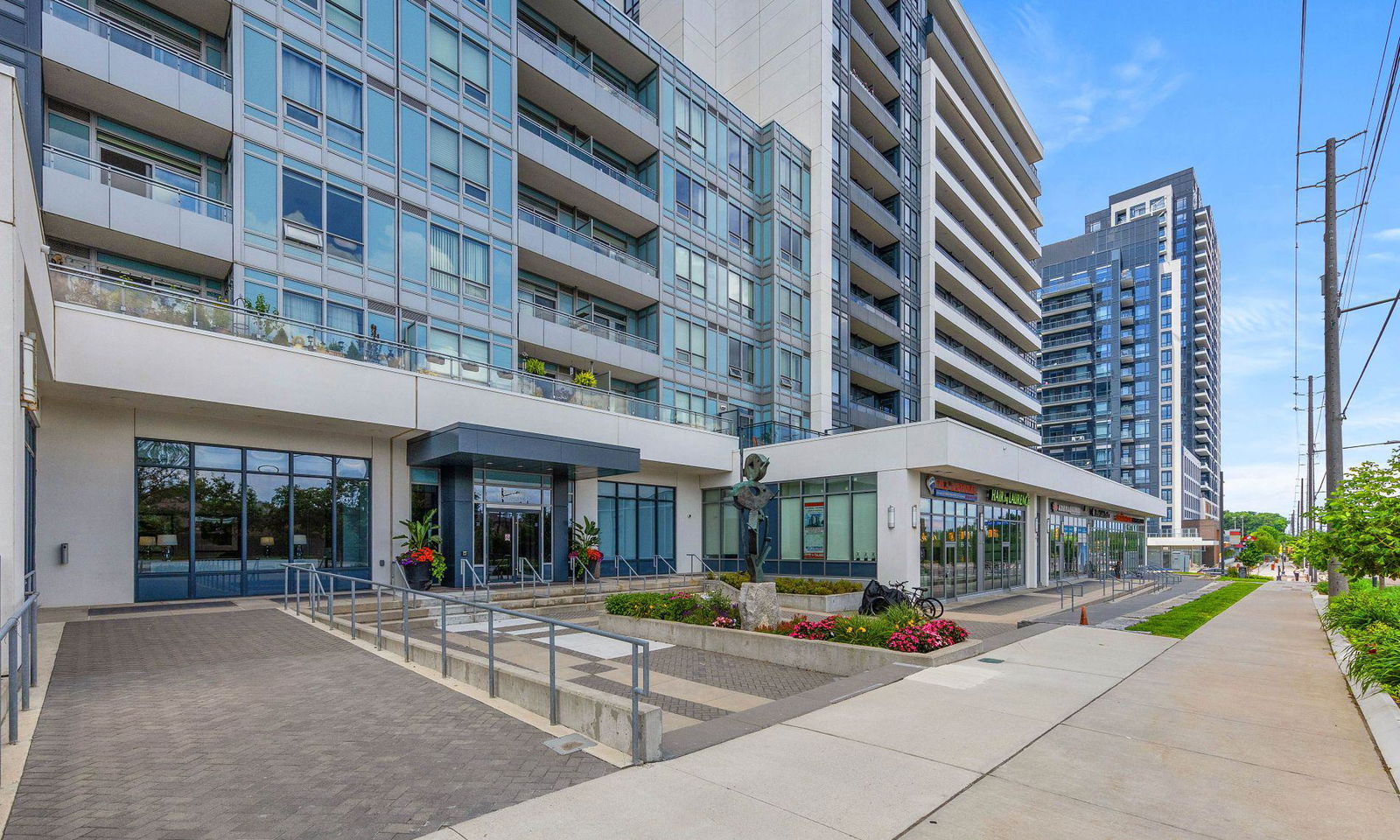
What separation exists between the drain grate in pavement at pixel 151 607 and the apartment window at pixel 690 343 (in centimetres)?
1751

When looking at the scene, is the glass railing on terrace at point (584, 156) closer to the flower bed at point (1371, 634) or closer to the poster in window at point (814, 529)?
the poster in window at point (814, 529)

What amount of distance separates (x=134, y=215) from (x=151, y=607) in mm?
8807

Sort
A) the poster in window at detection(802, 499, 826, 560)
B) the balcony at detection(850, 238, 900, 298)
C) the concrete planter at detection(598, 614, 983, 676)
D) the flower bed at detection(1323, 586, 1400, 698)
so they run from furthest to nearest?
the balcony at detection(850, 238, 900, 298)
the poster in window at detection(802, 499, 826, 560)
the concrete planter at detection(598, 614, 983, 676)
the flower bed at detection(1323, 586, 1400, 698)

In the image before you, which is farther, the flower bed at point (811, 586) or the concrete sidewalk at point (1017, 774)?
the flower bed at point (811, 586)

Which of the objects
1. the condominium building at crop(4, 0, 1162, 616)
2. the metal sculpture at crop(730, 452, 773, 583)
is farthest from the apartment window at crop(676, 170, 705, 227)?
the metal sculpture at crop(730, 452, 773, 583)

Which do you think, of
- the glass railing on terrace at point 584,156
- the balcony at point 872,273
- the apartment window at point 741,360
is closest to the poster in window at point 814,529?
the apartment window at point 741,360

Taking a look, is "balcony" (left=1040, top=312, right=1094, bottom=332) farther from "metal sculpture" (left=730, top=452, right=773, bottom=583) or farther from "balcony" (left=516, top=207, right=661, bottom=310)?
"metal sculpture" (left=730, top=452, right=773, bottom=583)

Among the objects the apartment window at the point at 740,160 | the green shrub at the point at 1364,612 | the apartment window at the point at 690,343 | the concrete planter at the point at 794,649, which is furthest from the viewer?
the apartment window at the point at 740,160

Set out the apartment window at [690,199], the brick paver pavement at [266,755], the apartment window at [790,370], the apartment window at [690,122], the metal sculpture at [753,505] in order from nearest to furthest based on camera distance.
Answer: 1. the brick paver pavement at [266,755]
2. the metal sculpture at [753,505]
3. the apartment window at [690,199]
4. the apartment window at [690,122]
5. the apartment window at [790,370]

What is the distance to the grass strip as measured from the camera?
600 inches

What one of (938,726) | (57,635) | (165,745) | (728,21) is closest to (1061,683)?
(938,726)

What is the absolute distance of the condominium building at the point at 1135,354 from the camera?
9412cm

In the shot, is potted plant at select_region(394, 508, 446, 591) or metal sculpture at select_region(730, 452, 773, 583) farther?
potted plant at select_region(394, 508, 446, 591)

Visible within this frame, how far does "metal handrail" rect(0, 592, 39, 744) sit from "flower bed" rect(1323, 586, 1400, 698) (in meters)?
13.4
